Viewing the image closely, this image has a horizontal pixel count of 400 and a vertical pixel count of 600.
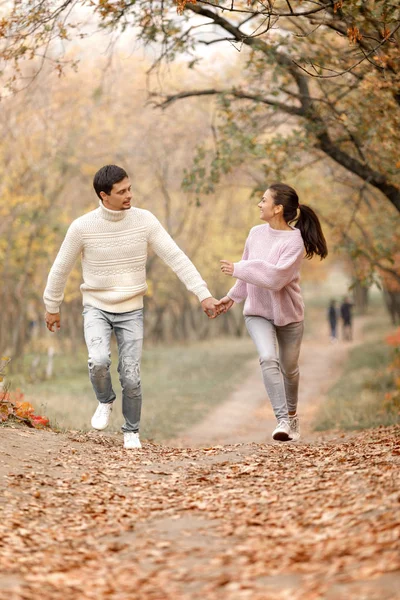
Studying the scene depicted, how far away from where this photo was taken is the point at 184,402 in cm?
1997

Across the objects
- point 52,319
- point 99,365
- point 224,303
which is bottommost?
point 99,365

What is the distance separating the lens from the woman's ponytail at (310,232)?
8062 mm

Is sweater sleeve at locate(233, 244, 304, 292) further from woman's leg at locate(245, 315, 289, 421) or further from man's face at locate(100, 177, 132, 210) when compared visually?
man's face at locate(100, 177, 132, 210)

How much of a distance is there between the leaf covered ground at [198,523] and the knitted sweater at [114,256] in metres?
1.40

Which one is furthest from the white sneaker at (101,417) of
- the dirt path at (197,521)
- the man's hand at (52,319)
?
the man's hand at (52,319)

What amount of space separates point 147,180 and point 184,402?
17516 mm

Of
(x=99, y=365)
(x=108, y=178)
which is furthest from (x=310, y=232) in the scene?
(x=99, y=365)

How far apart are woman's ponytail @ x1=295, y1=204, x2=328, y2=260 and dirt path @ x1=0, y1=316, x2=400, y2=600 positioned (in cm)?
183

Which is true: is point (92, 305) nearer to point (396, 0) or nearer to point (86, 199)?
point (396, 0)

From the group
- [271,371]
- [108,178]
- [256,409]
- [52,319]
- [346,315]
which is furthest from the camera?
[346,315]

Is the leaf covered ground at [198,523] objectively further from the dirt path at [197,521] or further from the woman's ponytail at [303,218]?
the woman's ponytail at [303,218]

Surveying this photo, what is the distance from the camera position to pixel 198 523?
5094 mm

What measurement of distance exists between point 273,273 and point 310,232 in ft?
2.06

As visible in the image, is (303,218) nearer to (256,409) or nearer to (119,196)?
(119,196)
